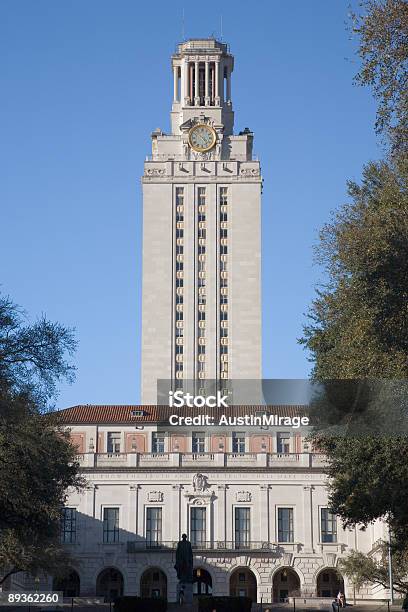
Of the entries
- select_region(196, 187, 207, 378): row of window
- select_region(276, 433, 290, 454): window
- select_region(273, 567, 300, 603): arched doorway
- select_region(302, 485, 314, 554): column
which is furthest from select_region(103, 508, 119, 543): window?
select_region(196, 187, 207, 378): row of window

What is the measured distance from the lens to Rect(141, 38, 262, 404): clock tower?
425ft

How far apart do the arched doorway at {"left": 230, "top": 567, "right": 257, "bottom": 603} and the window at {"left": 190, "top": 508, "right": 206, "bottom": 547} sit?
3.92 m

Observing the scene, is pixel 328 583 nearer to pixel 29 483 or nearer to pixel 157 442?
pixel 157 442

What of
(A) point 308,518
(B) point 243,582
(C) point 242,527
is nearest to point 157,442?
(C) point 242,527

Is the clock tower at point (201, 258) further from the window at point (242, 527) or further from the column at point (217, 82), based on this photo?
the window at point (242, 527)

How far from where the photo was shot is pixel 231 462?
92.3m

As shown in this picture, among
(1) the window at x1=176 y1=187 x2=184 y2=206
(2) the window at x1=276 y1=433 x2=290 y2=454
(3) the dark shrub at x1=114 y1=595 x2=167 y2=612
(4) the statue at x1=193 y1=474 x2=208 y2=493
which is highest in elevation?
(1) the window at x1=176 y1=187 x2=184 y2=206

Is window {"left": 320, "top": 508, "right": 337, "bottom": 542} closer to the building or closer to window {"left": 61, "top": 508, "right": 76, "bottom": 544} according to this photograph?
the building

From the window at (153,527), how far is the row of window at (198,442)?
7.02m

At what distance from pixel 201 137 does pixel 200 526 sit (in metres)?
62.7

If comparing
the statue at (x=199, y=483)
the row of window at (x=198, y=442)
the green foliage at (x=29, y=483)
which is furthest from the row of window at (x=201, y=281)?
the green foliage at (x=29, y=483)

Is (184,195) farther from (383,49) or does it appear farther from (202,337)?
(383,49)

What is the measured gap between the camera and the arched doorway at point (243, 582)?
90750mm

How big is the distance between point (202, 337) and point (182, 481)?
40264 millimetres
